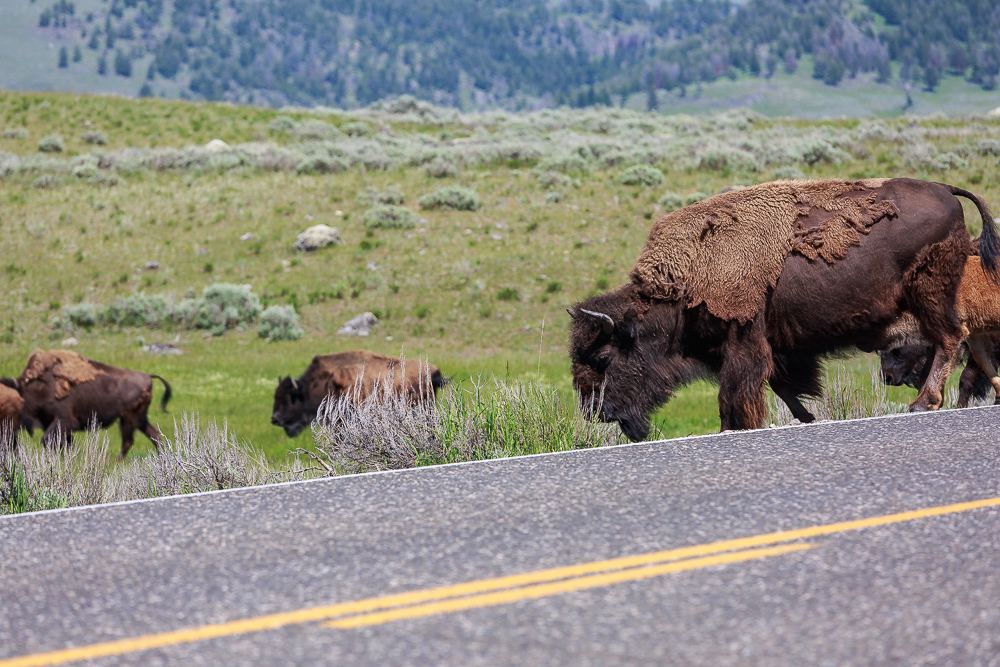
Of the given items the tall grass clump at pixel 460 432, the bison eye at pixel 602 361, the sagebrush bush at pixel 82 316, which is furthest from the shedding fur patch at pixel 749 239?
the sagebrush bush at pixel 82 316

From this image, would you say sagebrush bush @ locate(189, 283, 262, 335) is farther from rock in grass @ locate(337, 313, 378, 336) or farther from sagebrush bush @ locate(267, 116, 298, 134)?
sagebrush bush @ locate(267, 116, 298, 134)

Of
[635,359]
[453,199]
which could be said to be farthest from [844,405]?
[453,199]

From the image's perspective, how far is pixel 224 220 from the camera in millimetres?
30812

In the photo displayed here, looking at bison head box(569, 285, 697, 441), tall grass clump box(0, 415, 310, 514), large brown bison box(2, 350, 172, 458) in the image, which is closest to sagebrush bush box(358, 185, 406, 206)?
large brown bison box(2, 350, 172, 458)

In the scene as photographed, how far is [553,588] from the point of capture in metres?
4.10

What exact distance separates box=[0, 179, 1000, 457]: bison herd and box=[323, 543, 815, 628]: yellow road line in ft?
13.0

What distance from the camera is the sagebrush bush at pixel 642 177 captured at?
32.3m

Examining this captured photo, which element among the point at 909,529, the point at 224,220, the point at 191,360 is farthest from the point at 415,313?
the point at 909,529

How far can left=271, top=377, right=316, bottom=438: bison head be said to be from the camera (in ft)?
47.6

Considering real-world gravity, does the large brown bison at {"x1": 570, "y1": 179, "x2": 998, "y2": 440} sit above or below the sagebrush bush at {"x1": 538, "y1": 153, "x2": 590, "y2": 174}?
above

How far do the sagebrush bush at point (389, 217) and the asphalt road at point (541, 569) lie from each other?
76.6 feet

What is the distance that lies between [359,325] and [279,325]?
1779mm

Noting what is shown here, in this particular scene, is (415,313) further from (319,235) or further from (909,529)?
(909,529)

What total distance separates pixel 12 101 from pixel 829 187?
4737 cm
